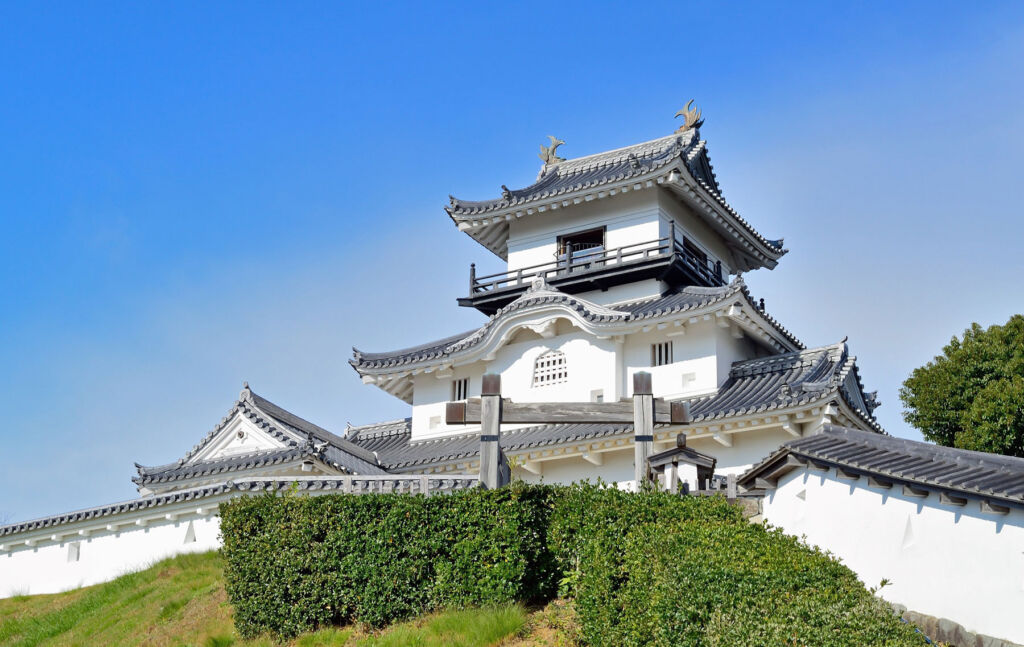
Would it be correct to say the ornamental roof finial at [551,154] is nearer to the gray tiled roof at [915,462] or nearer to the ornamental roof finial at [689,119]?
the ornamental roof finial at [689,119]

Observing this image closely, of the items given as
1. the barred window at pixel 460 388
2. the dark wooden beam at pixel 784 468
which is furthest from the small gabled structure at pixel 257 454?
the dark wooden beam at pixel 784 468

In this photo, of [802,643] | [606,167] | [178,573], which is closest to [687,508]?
[802,643]

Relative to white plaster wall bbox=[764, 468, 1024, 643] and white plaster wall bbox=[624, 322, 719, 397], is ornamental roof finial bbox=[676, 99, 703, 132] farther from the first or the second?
white plaster wall bbox=[764, 468, 1024, 643]

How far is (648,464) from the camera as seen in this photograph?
613 inches

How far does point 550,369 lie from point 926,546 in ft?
53.9

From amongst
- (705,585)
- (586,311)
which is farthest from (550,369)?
(705,585)

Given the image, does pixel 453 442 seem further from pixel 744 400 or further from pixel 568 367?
pixel 744 400

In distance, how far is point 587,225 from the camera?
3127cm

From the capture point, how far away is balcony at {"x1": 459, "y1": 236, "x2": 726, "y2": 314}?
29.1 m

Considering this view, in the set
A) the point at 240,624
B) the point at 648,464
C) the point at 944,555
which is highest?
the point at 648,464

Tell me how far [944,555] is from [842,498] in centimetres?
179

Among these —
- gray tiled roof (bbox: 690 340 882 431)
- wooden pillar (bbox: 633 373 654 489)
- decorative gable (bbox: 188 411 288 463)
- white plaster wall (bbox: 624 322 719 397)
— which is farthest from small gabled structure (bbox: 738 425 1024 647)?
decorative gable (bbox: 188 411 288 463)

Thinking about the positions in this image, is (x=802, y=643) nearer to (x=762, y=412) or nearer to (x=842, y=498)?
(x=842, y=498)

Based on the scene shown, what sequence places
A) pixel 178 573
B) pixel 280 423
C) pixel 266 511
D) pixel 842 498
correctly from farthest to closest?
pixel 280 423
pixel 178 573
pixel 266 511
pixel 842 498
